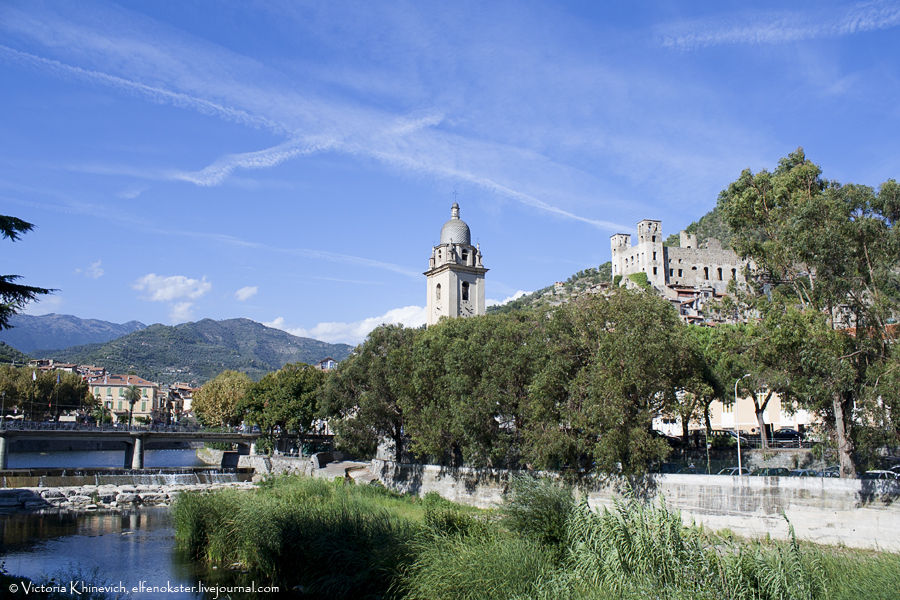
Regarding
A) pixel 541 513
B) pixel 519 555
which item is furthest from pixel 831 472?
pixel 519 555

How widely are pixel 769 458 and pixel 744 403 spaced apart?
19.3 meters

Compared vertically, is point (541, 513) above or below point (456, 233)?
below

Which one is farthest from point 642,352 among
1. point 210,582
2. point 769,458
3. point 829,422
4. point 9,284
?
point 9,284

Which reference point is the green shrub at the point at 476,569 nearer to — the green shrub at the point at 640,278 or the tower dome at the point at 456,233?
the tower dome at the point at 456,233

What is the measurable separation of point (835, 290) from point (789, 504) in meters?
8.80

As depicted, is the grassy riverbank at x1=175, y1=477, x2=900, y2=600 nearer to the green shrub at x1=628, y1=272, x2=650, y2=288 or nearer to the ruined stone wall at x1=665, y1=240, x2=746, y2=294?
the green shrub at x1=628, y1=272, x2=650, y2=288

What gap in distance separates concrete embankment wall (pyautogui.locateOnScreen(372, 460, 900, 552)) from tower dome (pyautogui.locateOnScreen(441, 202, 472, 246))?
40.2 metres

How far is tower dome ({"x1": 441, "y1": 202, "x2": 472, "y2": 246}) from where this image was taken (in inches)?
2694

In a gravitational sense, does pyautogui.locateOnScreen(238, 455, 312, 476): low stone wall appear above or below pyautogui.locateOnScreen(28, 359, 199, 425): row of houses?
below

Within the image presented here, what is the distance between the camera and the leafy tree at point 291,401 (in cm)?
6378

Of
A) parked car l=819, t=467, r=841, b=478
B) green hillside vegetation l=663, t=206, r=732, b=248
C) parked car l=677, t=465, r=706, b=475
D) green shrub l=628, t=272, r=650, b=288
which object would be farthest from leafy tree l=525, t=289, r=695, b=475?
green hillside vegetation l=663, t=206, r=732, b=248

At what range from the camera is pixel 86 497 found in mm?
41781

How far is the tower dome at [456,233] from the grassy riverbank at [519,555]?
144 feet

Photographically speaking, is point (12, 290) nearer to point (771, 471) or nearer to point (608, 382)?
point (608, 382)
